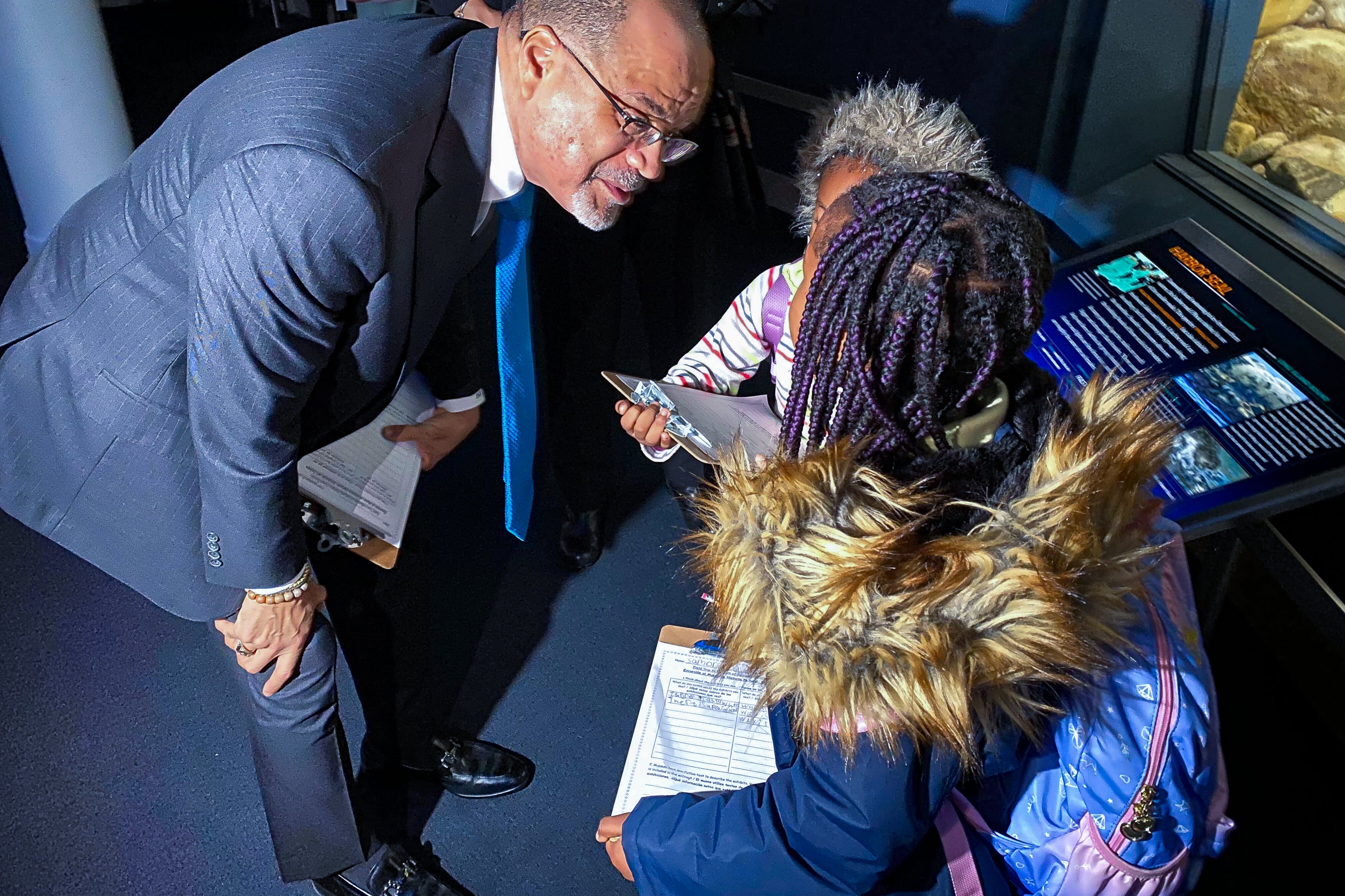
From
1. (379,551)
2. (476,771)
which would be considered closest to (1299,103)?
(379,551)

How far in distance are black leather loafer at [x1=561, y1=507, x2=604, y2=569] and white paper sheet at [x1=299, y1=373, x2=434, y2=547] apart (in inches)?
33.4

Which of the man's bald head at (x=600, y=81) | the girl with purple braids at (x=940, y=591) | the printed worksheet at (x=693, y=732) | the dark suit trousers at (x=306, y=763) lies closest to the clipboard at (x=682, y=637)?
the printed worksheet at (x=693, y=732)

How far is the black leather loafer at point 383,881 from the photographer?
1.89m

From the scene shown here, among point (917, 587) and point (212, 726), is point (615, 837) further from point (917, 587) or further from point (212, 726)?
Result: point (212, 726)

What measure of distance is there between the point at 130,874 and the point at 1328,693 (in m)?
2.73

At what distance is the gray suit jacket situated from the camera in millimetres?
1125

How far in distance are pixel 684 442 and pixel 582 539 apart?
1300 mm

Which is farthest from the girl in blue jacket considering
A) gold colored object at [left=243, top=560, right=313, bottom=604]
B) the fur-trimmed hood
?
gold colored object at [left=243, top=560, right=313, bottom=604]

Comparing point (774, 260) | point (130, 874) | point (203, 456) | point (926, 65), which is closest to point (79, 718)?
point (130, 874)

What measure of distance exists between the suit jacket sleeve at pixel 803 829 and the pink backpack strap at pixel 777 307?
2.81 ft

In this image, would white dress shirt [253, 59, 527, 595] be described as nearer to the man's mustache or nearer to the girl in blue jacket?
the man's mustache

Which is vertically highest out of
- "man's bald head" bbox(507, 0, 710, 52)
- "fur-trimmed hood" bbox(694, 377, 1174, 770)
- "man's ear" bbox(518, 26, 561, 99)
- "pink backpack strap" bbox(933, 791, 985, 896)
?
"man's bald head" bbox(507, 0, 710, 52)

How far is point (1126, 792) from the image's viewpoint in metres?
1.14

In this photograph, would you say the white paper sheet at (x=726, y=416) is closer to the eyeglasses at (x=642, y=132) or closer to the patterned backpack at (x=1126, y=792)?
the eyeglasses at (x=642, y=132)
